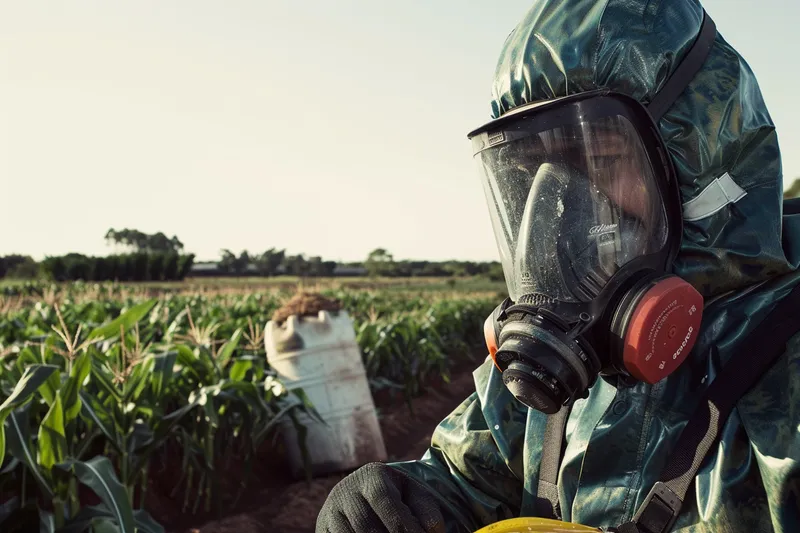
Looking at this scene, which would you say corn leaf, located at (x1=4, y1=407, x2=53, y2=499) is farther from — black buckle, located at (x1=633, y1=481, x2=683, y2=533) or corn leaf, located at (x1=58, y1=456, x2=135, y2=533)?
black buckle, located at (x1=633, y1=481, x2=683, y2=533)

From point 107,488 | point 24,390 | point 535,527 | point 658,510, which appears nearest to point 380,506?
point 535,527

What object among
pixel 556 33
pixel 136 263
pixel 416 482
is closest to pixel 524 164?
pixel 556 33

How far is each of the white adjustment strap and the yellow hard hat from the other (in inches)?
24.6

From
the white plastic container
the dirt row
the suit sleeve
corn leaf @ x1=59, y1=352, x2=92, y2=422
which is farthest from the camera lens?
the white plastic container

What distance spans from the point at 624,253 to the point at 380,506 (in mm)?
670

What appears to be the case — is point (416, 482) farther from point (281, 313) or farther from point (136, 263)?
point (136, 263)

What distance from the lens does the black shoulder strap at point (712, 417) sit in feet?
3.96

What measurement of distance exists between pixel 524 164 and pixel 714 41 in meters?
0.44

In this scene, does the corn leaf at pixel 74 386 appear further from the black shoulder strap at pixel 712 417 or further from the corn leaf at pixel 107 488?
the black shoulder strap at pixel 712 417

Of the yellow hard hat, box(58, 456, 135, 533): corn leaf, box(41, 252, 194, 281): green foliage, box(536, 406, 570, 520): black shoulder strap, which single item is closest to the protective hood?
box(536, 406, 570, 520): black shoulder strap

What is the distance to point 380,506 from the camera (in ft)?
4.42

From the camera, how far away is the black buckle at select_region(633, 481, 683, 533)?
121 centimetres

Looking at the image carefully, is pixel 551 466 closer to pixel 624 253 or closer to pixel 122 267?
pixel 624 253

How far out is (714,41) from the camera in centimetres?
144
